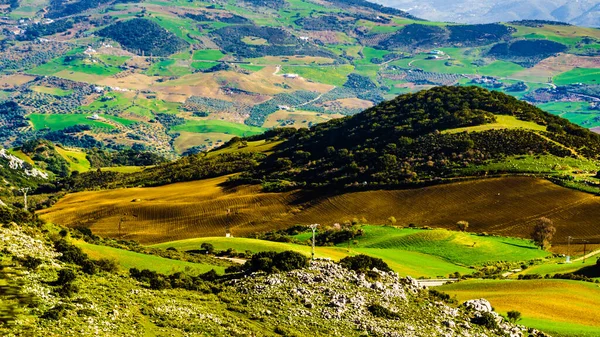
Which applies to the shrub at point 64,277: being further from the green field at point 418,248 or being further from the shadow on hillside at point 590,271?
the shadow on hillside at point 590,271

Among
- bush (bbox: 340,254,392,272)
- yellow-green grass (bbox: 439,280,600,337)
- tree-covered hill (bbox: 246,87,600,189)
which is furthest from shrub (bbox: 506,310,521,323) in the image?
tree-covered hill (bbox: 246,87,600,189)

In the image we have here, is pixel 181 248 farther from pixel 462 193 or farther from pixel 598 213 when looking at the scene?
pixel 598 213

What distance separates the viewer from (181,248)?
85.6 m

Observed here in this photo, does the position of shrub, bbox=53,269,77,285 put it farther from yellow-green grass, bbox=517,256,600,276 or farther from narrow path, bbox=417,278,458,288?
yellow-green grass, bbox=517,256,600,276

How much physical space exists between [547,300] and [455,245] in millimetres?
35979

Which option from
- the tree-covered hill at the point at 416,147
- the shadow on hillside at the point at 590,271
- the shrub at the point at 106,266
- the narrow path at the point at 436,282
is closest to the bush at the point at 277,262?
the shrub at the point at 106,266

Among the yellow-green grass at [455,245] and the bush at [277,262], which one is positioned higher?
the bush at [277,262]

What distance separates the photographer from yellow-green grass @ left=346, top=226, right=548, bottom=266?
297 ft

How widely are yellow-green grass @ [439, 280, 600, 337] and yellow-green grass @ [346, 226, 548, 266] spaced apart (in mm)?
22272

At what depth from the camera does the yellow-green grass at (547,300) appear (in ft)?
169

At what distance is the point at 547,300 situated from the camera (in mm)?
59344

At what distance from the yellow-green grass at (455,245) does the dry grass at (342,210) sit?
8.90m

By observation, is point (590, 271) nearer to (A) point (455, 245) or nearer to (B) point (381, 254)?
(A) point (455, 245)

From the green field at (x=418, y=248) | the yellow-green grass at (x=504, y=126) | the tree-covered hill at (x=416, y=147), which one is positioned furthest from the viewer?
the yellow-green grass at (x=504, y=126)
